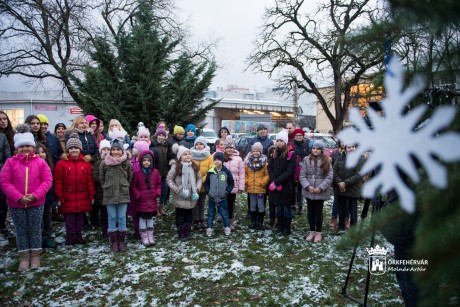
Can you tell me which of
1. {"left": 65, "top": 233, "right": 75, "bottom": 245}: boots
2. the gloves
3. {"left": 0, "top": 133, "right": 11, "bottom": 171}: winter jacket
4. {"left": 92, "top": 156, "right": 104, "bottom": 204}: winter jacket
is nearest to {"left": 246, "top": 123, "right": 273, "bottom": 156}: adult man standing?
the gloves

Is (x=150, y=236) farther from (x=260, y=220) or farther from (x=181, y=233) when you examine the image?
(x=260, y=220)

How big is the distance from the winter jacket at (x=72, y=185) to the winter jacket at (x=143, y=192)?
0.75 meters

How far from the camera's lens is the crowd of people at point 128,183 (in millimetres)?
4414

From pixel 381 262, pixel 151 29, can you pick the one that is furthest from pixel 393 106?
pixel 151 29

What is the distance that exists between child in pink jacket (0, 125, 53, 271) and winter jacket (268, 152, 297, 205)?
12.2 feet

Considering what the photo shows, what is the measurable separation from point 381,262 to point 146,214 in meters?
3.60

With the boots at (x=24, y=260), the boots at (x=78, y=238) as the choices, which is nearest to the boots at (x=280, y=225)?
the boots at (x=78, y=238)

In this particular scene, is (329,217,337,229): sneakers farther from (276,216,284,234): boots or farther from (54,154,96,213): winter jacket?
(54,154,96,213): winter jacket

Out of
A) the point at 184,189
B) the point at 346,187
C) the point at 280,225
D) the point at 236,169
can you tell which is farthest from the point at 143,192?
the point at 346,187

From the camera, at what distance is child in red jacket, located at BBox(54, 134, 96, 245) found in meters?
5.12

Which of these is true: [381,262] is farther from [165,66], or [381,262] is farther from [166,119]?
[165,66]

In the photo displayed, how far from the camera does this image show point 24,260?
14.3 ft

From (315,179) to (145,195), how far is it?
2932 mm

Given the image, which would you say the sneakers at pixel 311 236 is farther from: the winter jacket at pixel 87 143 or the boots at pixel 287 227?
the winter jacket at pixel 87 143
